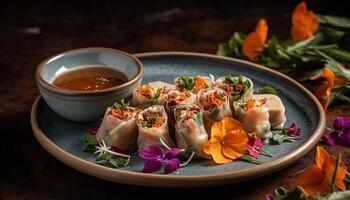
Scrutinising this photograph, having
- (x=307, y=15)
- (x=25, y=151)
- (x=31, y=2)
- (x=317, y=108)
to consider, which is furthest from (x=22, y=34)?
(x=317, y=108)

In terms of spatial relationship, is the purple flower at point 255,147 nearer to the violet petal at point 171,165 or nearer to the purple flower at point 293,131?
the purple flower at point 293,131

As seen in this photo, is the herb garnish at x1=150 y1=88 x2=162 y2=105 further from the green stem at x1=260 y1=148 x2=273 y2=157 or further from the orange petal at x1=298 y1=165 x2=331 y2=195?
the orange petal at x1=298 y1=165 x2=331 y2=195

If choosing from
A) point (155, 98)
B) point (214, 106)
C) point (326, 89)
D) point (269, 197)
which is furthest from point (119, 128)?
point (326, 89)

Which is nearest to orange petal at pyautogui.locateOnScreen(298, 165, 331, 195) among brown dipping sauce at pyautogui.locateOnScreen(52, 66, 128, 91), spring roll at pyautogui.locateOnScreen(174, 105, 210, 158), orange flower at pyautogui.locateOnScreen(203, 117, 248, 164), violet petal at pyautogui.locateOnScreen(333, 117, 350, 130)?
orange flower at pyautogui.locateOnScreen(203, 117, 248, 164)

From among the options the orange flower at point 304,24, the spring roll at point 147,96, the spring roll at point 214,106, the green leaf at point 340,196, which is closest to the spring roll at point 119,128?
the spring roll at point 147,96

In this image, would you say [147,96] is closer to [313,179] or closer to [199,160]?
[199,160]
